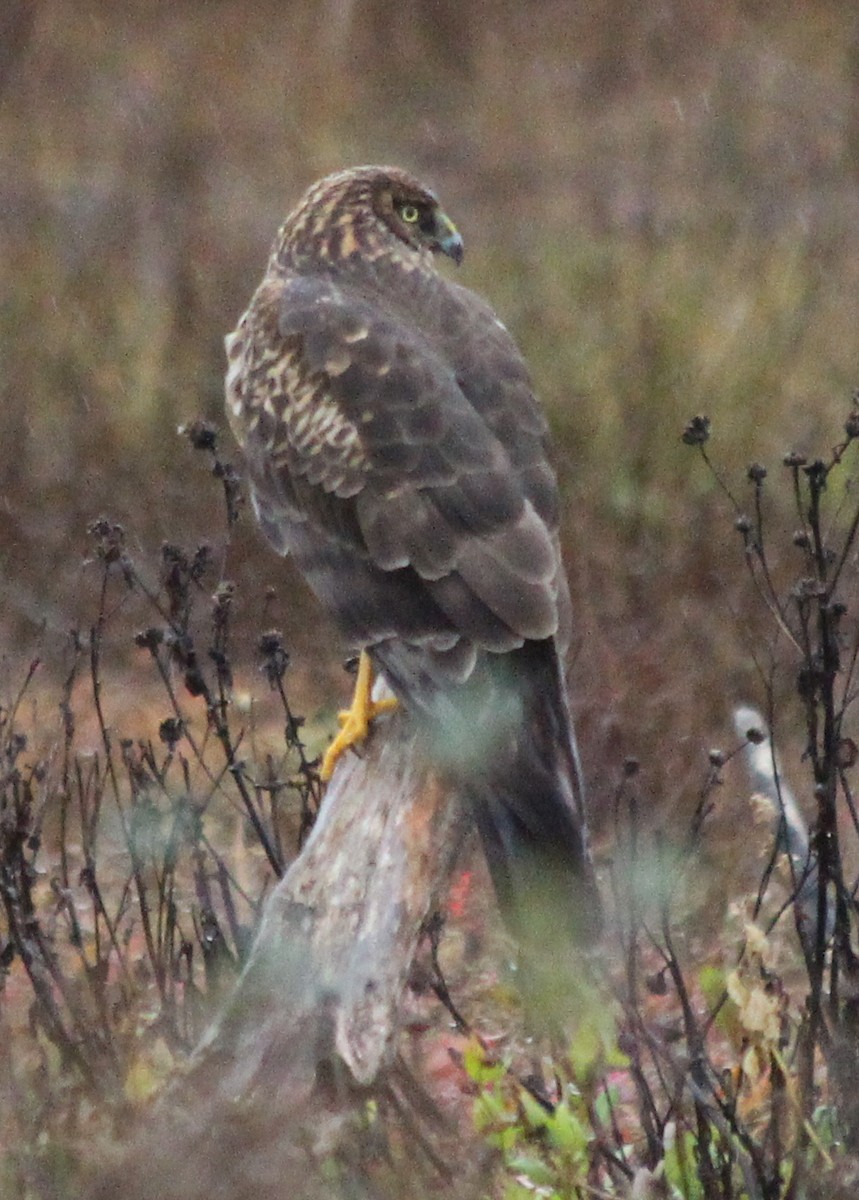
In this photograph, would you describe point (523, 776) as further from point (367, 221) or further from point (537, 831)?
point (367, 221)

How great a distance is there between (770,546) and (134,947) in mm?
2768

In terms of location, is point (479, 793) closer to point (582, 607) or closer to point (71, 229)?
point (582, 607)

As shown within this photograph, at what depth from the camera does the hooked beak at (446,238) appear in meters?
4.97

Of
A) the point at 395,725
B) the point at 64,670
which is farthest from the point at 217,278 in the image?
the point at 395,725

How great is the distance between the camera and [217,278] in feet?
27.3

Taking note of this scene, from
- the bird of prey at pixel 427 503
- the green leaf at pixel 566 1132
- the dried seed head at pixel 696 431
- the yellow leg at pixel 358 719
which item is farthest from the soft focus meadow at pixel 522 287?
the dried seed head at pixel 696 431

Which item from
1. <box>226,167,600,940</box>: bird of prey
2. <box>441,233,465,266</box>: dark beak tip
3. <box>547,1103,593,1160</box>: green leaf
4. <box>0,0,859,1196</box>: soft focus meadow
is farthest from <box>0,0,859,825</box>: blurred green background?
<box>547,1103,593,1160</box>: green leaf

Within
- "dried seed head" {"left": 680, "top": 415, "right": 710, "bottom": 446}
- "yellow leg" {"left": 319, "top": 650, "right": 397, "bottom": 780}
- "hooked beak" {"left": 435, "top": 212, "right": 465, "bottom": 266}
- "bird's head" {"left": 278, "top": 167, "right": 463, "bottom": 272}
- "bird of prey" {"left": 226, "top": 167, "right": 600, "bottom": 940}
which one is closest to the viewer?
"dried seed head" {"left": 680, "top": 415, "right": 710, "bottom": 446}

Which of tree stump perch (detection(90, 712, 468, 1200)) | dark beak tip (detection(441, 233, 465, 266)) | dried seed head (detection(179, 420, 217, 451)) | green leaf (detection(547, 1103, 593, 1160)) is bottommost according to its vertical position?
green leaf (detection(547, 1103, 593, 1160))

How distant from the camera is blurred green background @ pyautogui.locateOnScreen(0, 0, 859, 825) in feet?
22.7

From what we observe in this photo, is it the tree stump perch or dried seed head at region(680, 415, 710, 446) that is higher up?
dried seed head at region(680, 415, 710, 446)

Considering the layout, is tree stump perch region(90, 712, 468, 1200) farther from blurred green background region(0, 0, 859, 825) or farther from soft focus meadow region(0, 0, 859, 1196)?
blurred green background region(0, 0, 859, 825)

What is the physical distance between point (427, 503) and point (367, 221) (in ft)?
3.58

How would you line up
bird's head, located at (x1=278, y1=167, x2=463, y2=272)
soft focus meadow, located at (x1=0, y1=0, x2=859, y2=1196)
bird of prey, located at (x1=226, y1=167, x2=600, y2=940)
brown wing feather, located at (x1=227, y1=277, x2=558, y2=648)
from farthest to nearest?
1. soft focus meadow, located at (x1=0, y1=0, x2=859, y2=1196)
2. bird's head, located at (x1=278, y1=167, x2=463, y2=272)
3. brown wing feather, located at (x1=227, y1=277, x2=558, y2=648)
4. bird of prey, located at (x1=226, y1=167, x2=600, y2=940)
